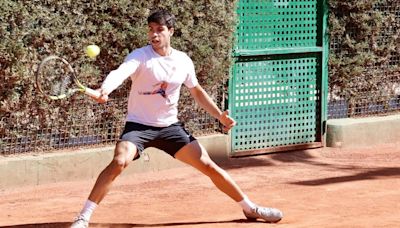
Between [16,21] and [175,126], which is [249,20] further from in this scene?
[175,126]

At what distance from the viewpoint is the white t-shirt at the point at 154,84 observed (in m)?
7.78

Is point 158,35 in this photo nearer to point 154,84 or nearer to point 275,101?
point 154,84

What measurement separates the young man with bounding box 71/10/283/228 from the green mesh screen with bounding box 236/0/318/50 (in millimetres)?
3729

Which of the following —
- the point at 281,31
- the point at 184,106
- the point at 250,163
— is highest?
the point at 281,31

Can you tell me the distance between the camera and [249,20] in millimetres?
11789

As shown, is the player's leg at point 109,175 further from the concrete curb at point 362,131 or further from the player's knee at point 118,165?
the concrete curb at point 362,131

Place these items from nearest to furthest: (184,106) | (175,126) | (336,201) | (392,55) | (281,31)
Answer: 1. (175,126)
2. (336,201)
3. (184,106)
4. (281,31)
5. (392,55)

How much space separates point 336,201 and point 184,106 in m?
2.51

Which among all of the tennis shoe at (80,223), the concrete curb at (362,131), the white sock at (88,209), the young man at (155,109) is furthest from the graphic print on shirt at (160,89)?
the concrete curb at (362,131)

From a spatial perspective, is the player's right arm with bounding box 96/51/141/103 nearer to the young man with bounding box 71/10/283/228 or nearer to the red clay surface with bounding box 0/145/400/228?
the young man with bounding box 71/10/283/228

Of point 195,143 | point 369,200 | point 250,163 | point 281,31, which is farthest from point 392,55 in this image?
point 195,143

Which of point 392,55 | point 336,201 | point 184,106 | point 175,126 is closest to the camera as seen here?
point 175,126

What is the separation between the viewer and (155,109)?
789 cm

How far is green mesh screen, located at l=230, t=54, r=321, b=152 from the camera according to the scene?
11.9 metres
